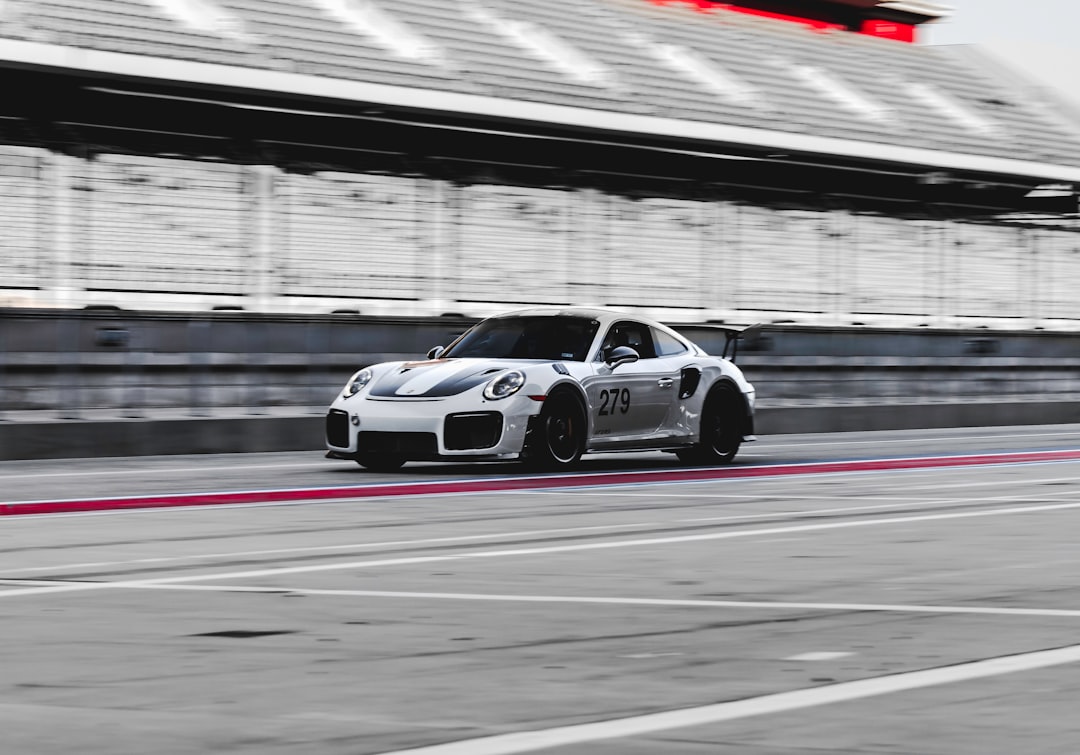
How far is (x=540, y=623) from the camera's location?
6.02 m

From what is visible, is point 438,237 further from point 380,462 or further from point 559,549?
point 559,549

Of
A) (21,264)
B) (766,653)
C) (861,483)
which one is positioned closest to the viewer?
(766,653)

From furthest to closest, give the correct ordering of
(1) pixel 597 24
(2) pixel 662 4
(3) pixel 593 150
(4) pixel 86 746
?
(2) pixel 662 4
(1) pixel 597 24
(3) pixel 593 150
(4) pixel 86 746

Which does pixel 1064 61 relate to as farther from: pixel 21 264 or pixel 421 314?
pixel 21 264

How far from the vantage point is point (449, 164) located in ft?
73.0

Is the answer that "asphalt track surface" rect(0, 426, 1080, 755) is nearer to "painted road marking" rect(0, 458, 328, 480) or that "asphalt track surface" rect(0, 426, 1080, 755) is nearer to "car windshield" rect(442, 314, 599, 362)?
"painted road marking" rect(0, 458, 328, 480)

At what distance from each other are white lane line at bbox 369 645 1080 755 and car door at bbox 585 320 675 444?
8.59 meters

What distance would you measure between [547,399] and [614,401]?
0.79 meters

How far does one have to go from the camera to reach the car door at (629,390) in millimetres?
14055

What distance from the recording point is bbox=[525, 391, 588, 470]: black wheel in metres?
13.5

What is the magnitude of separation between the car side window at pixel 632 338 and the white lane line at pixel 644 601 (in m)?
7.70

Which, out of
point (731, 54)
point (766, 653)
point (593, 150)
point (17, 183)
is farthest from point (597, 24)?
point (766, 653)

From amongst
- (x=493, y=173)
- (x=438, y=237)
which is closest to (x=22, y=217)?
(x=438, y=237)

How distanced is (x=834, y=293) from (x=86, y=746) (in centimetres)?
2269
